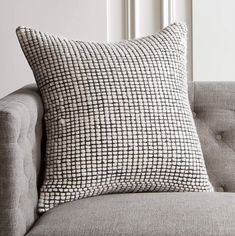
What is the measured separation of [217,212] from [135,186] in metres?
0.28

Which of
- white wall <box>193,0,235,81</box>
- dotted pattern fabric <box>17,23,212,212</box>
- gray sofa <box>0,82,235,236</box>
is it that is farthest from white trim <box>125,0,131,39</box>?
gray sofa <box>0,82,235,236</box>

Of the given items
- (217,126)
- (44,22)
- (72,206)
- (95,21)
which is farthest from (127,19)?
(72,206)

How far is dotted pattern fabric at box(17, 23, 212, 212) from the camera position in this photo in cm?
154

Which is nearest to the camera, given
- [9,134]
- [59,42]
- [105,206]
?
[9,134]

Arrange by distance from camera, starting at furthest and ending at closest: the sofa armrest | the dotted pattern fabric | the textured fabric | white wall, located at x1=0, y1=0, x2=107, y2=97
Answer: white wall, located at x1=0, y1=0, x2=107, y2=97 → the textured fabric → the dotted pattern fabric → the sofa armrest

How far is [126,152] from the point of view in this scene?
61.4 inches

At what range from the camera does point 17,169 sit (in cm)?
133

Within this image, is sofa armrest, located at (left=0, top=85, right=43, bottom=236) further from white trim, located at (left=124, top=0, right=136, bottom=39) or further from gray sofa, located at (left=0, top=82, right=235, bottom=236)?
white trim, located at (left=124, top=0, right=136, bottom=39)

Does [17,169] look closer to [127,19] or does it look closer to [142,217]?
[142,217]

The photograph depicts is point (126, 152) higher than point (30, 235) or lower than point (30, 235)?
higher

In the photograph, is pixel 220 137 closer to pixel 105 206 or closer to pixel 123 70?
pixel 123 70

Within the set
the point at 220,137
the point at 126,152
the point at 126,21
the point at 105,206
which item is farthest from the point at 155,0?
the point at 105,206

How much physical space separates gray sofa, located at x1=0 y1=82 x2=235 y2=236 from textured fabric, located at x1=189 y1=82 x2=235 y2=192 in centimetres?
25

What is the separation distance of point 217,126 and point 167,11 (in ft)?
2.94
